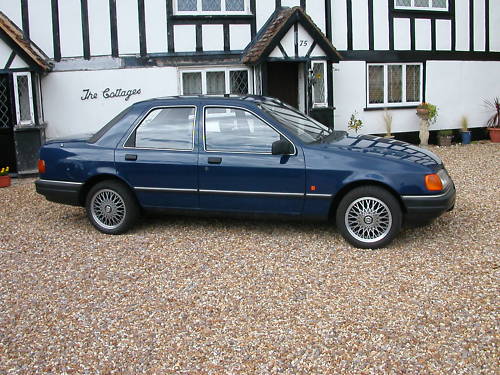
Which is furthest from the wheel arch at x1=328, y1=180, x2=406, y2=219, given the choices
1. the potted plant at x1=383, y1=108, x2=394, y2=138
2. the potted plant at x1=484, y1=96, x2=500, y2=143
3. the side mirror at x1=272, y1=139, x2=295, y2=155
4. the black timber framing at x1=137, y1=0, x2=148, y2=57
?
the potted plant at x1=484, y1=96, x2=500, y2=143

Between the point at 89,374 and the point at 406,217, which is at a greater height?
the point at 406,217

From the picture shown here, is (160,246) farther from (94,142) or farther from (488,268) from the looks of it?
(488,268)

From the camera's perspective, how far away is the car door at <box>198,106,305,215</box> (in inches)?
241

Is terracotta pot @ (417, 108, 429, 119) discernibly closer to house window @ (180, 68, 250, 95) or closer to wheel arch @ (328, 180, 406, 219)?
house window @ (180, 68, 250, 95)

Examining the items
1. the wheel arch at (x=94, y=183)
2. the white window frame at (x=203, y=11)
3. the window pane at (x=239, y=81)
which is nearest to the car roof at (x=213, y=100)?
the wheel arch at (x=94, y=183)

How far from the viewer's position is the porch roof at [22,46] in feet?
36.2

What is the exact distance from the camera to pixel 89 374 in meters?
3.65

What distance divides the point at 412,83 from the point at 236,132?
9.93m

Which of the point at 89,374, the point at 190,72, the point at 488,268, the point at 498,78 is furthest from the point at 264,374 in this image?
the point at 498,78

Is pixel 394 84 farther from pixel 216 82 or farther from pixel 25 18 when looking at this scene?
pixel 25 18

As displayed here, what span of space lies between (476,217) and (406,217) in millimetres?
1701

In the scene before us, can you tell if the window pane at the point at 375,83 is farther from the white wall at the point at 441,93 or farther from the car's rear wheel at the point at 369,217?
the car's rear wheel at the point at 369,217

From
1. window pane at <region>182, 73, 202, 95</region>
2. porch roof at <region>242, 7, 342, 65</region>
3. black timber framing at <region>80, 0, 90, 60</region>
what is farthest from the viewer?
window pane at <region>182, 73, 202, 95</region>

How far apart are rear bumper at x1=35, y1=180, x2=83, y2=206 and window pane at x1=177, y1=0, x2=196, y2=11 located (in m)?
7.14
